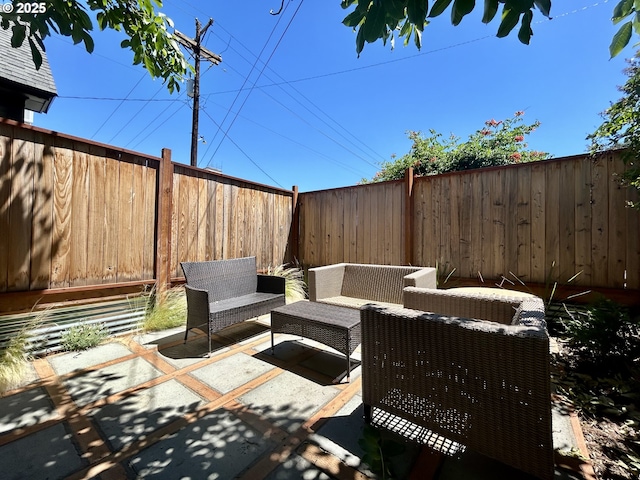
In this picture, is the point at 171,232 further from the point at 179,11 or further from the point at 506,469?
the point at 179,11

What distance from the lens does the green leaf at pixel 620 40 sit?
1.10 metres

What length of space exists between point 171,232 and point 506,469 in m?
3.86

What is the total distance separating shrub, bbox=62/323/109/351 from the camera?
8.71ft

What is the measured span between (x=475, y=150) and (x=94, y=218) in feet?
21.2

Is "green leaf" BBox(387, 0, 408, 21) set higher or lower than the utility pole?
lower

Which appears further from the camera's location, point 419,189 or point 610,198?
point 419,189

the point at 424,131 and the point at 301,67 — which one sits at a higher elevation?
the point at 301,67

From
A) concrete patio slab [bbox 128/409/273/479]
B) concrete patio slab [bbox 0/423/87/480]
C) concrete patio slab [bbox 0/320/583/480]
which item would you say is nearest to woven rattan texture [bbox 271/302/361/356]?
concrete patio slab [bbox 0/320/583/480]

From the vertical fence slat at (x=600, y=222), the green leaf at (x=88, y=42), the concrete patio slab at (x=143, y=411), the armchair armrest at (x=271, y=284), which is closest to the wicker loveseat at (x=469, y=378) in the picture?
the concrete patio slab at (x=143, y=411)

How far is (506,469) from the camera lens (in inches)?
49.9

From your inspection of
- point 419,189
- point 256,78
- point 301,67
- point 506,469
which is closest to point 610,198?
point 419,189

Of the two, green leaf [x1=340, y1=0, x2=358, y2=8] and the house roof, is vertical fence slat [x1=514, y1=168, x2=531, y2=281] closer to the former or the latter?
green leaf [x1=340, y1=0, x2=358, y2=8]

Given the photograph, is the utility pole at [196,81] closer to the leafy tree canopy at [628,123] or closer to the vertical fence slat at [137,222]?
the vertical fence slat at [137,222]

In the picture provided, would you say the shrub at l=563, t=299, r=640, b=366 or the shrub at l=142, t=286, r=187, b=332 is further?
the shrub at l=142, t=286, r=187, b=332
